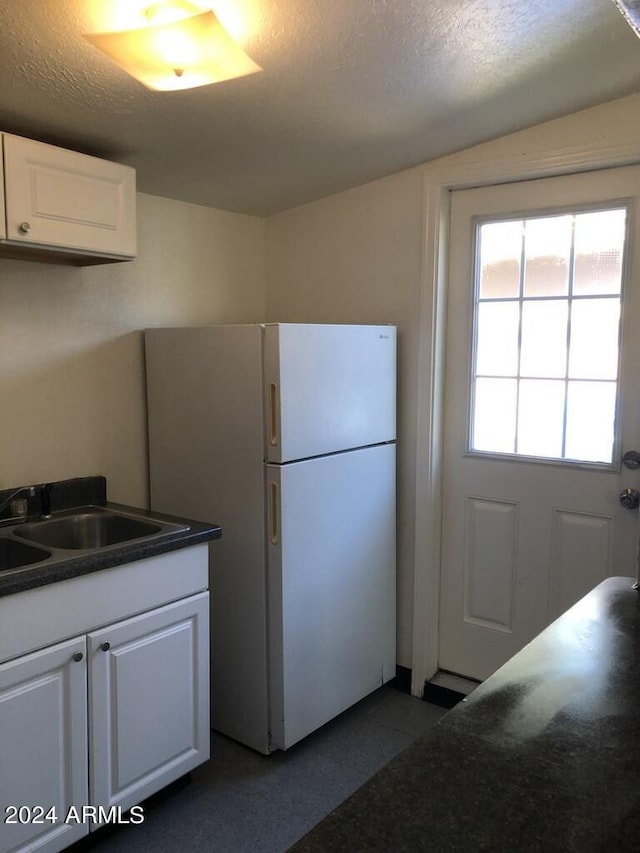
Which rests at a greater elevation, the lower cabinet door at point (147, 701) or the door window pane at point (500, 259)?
the door window pane at point (500, 259)

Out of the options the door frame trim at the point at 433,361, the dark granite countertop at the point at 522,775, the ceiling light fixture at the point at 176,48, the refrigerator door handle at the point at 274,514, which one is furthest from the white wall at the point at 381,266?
the dark granite countertop at the point at 522,775

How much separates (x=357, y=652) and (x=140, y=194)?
1.95 metres

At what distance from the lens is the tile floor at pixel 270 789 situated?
6.61 feet

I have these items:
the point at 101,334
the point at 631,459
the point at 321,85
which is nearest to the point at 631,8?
the point at 321,85

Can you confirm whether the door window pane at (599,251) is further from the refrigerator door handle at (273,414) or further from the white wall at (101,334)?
the white wall at (101,334)

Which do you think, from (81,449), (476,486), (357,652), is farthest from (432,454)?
(81,449)

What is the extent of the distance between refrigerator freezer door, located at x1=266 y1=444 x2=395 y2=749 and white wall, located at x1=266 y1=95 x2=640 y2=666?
87mm

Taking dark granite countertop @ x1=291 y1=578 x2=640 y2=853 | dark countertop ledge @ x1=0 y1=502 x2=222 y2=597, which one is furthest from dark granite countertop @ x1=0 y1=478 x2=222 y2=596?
dark granite countertop @ x1=291 y1=578 x2=640 y2=853

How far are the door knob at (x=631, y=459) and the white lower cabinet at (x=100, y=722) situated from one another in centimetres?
149

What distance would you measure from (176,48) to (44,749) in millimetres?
1740

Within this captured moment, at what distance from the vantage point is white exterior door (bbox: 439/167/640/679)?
7.77 feet

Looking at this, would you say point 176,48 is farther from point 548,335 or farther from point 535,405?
Result: point 535,405

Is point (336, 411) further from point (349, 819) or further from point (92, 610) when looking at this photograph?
point (349, 819)

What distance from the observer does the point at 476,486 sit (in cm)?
271
